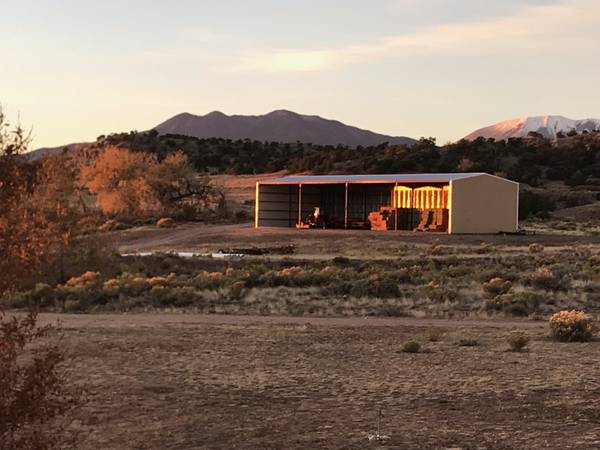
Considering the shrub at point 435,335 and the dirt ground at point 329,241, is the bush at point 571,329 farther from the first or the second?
the dirt ground at point 329,241

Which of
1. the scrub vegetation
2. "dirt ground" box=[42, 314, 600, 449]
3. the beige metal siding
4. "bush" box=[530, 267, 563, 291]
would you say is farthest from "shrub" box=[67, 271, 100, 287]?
the beige metal siding

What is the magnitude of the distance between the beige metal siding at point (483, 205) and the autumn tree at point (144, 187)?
25924 mm

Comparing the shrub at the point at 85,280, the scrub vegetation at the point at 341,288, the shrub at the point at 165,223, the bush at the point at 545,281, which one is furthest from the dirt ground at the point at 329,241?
the bush at the point at 545,281

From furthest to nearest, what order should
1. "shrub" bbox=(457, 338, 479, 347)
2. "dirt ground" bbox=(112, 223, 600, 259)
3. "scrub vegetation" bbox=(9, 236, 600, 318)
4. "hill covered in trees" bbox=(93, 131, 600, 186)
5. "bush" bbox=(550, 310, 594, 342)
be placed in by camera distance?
"hill covered in trees" bbox=(93, 131, 600, 186) < "dirt ground" bbox=(112, 223, 600, 259) < "scrub vegetation" bbox=(9, 236, 600, 318) < "bush" bbox=(550, 310, 594, 342) < "shrub" bbox=(457, 338, 479, 347)

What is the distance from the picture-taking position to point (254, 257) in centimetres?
3844

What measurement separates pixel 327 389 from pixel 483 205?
39741 mm

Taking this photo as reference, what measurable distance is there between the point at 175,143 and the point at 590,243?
273ft

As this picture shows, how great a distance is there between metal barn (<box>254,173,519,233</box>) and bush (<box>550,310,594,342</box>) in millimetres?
31383

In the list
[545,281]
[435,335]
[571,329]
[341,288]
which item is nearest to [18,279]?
[435,335]

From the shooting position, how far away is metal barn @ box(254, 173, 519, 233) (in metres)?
48.5

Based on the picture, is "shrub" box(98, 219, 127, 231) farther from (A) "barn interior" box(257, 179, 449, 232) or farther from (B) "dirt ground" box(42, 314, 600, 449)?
(B) "dirt ground" box(42, 314, 600, 449)

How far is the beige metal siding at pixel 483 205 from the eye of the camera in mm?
47844

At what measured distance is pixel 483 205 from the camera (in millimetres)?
49219

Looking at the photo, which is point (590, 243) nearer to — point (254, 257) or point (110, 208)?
point (254, 257)
